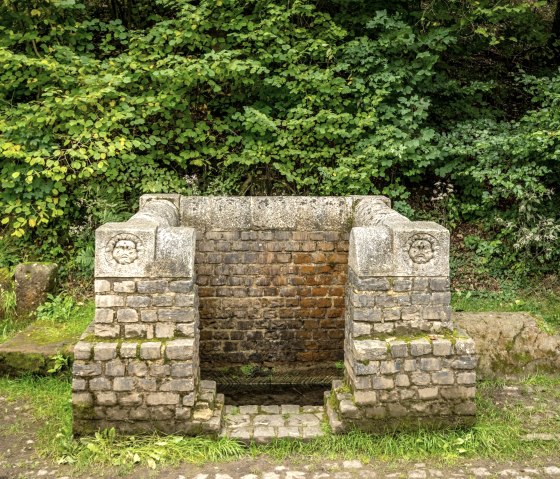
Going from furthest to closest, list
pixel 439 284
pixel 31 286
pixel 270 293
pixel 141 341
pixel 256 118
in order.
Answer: pixel 256 118
pixel 31 286
pixel 270 293
pixel 439 284
pixel 141 341

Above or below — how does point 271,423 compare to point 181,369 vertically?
below

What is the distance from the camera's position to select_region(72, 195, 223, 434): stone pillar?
3984mm

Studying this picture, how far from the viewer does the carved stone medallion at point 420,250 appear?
4125 millimetres

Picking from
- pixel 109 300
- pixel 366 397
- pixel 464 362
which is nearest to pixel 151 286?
pixel 109 300

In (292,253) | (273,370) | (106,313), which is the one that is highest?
(292,253)

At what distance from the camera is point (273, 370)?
6.14 metres

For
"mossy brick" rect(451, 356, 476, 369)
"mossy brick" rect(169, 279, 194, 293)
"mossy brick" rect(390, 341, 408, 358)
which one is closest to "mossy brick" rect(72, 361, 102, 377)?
"mossy brick" rect(169, 279, 194, 293)

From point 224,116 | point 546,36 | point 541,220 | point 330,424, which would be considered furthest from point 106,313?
point 546,36

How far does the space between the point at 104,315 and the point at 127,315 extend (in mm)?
174

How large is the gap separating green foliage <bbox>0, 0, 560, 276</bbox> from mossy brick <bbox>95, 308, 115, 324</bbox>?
11.3ft

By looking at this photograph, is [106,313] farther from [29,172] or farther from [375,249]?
[29,172]

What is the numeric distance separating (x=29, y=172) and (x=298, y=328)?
410 cm

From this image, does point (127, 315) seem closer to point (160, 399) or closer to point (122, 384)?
point (122, 384)

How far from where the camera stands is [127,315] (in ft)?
13.3
